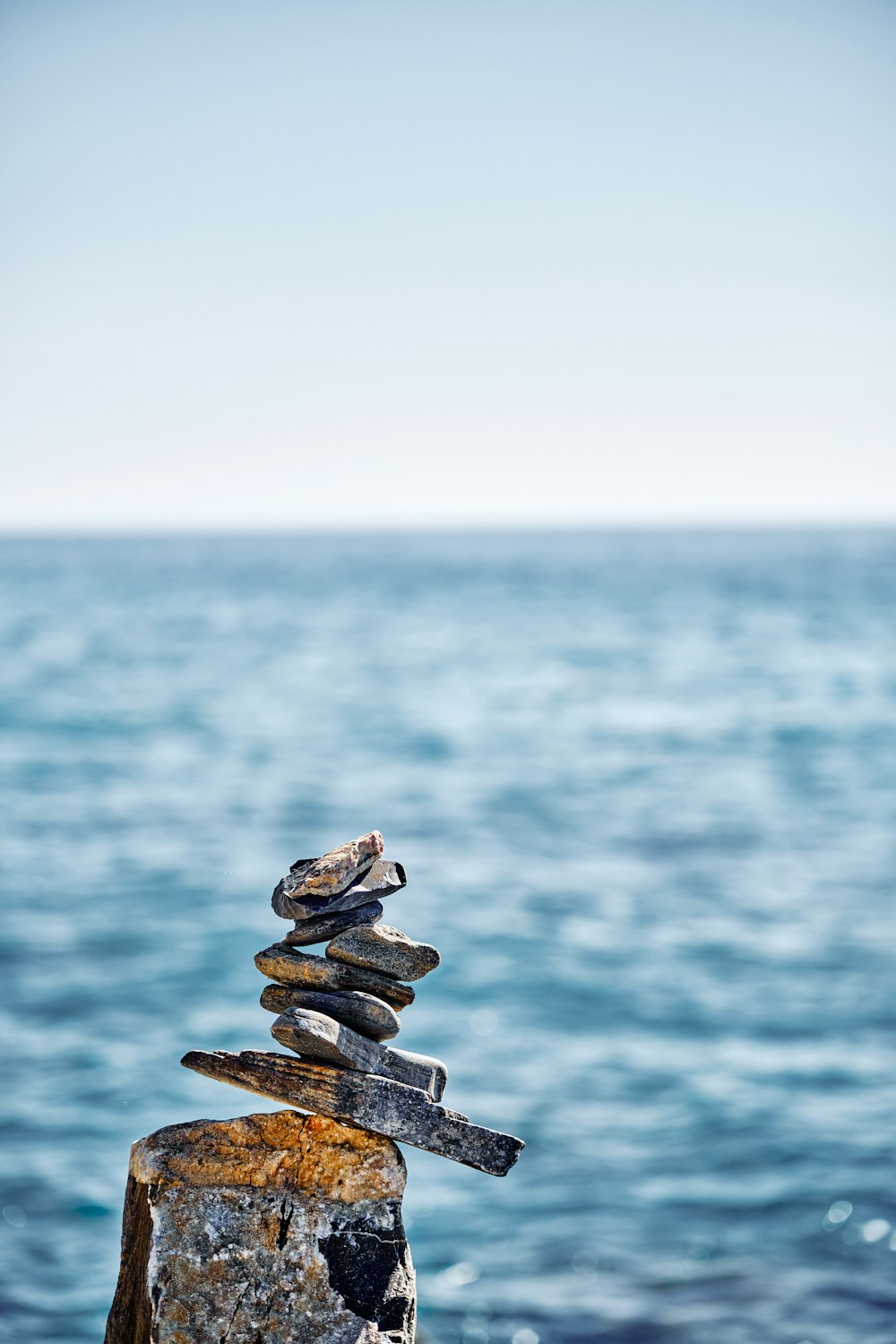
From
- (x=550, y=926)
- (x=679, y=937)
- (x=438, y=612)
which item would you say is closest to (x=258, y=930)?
(x=550, y=926)

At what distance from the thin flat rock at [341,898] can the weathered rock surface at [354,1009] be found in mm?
425

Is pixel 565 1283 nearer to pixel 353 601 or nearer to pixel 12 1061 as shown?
pixel 12 1061

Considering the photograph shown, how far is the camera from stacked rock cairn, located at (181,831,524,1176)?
798 centimetres

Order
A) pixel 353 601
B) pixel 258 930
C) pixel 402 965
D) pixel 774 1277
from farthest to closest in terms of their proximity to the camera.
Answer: pixel 353 601 → pixel 258 930 → pixel 774 1277 → pixel 402 965

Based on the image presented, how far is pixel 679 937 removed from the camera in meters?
46.8

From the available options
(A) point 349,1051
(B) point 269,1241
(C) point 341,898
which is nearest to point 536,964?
(B) point 269,1241

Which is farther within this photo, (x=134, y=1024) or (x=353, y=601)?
(x=353, y=601)

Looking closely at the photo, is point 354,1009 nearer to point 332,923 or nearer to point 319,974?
point 319,974

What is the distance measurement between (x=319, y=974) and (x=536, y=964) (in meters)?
36.2

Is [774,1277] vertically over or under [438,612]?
under

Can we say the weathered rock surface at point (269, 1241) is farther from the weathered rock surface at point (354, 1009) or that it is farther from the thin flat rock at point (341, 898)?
the thin flat rock at point (341, 898)

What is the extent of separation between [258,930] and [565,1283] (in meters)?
24.3

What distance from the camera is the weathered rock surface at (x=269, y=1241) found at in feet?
26.6

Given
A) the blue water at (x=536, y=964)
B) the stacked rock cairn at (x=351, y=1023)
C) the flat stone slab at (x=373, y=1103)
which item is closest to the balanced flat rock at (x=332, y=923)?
the stacked rock cairn at (x=351, y=1023)
